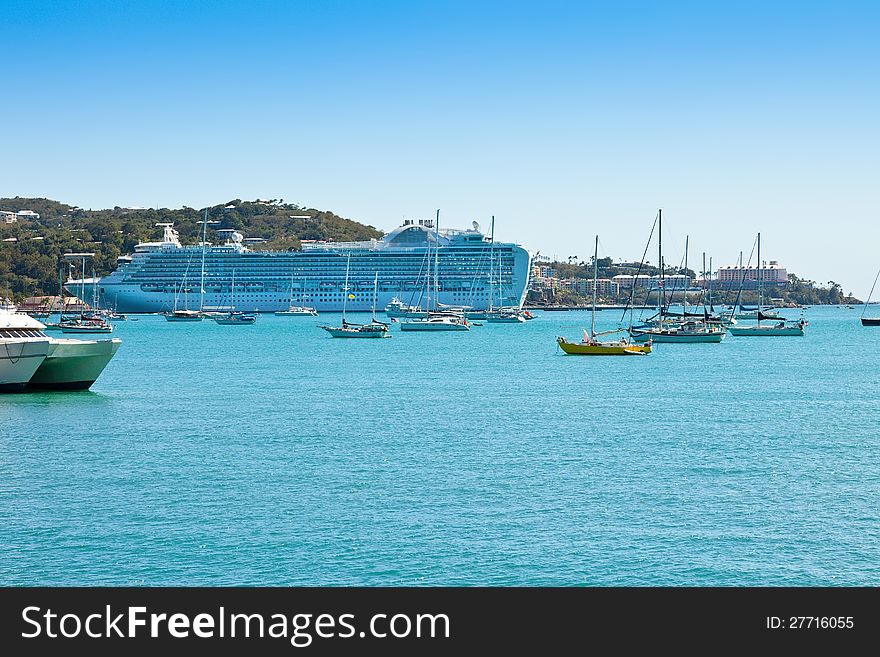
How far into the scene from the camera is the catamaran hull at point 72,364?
36.8m

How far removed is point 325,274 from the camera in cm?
14988

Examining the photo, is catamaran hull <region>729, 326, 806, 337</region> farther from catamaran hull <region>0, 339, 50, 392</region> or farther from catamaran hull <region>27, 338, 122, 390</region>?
catamaran hull <region>0, 339, 50, 392</region>

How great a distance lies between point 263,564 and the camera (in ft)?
51.3

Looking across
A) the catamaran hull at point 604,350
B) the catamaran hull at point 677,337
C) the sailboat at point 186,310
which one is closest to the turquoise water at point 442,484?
the catamaran hull at point 604,350

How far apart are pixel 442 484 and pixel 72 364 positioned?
19.7 metres

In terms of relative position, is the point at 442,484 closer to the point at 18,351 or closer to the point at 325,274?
the point at 18,351

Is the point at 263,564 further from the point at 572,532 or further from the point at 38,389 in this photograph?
the point at 38,389

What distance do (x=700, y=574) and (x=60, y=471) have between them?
12.6m

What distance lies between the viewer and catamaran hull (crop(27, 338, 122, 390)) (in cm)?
3684

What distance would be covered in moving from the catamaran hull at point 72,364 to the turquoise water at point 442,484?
929 mm

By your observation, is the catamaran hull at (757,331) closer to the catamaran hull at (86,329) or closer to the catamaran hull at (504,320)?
the catamaran hull at (504,320)

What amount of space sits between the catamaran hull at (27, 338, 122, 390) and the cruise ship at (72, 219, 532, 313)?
10412 cm

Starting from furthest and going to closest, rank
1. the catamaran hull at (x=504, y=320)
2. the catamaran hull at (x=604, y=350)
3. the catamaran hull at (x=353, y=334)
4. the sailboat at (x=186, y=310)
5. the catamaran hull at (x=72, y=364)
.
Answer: the sailboat at (x=186, y=310), the catamaran hull at (x=504, y=320), the catamaran hull at (x=353, y=334), the catamaran hull at (x=604, y=350), the catamaran hull at (x=72, y=364)
